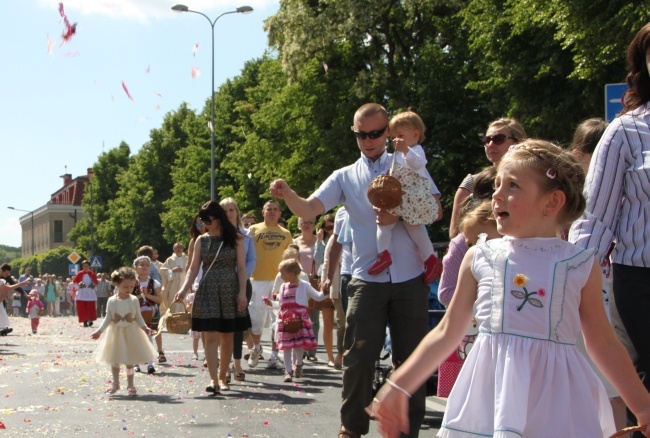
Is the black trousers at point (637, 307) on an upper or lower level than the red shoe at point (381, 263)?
lower

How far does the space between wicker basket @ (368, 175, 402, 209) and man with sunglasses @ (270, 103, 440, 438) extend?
10 centimetres

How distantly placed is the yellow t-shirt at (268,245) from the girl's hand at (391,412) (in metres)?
10.7

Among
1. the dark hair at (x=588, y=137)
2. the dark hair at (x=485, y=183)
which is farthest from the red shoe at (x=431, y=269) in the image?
the dark hair at (x=588, y=137)

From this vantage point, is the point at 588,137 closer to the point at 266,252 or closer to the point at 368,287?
the point at 368,287

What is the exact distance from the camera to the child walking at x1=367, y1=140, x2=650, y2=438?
337 centimetres

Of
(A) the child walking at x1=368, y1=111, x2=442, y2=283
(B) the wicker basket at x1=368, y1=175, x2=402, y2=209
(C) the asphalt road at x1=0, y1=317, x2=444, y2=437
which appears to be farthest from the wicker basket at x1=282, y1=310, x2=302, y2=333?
(B) the wicker basket at x1=368, y1=175, x2=402, y2=209

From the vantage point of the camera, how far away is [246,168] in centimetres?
4903

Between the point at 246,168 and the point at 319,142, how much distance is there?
10.1 meters

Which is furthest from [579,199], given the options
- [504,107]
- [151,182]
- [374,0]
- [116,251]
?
[116,251]

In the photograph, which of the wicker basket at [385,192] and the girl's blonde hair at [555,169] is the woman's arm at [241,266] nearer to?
the wicker basket at [385,192]

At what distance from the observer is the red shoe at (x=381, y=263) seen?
6.47 meters

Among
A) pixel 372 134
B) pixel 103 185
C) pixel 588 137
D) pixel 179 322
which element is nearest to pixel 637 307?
pixel 588 137

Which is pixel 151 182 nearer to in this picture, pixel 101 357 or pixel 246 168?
pixel 246 168

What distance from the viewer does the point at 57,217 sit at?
152 metres
